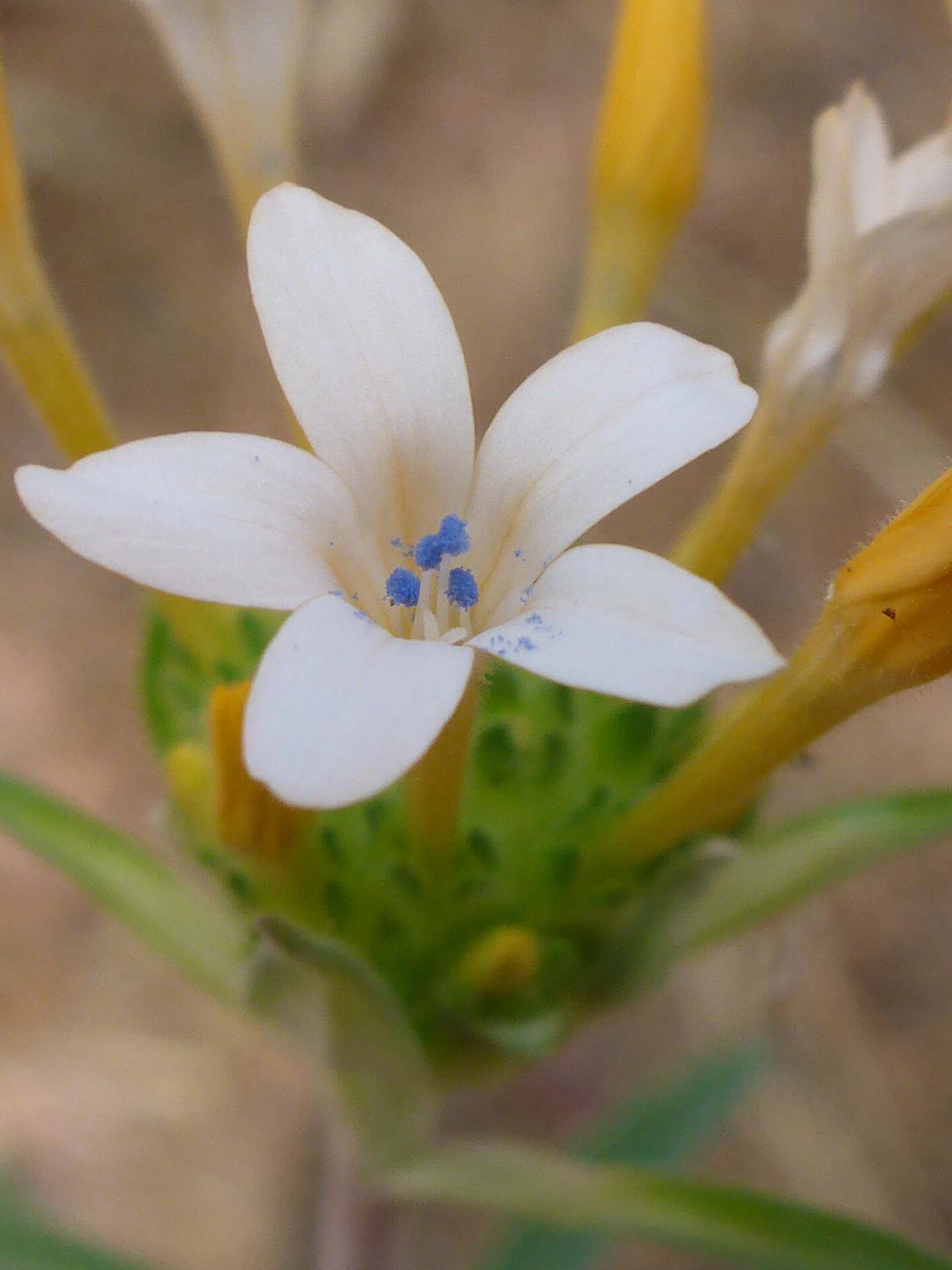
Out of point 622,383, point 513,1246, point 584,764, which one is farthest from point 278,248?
point 513,1246

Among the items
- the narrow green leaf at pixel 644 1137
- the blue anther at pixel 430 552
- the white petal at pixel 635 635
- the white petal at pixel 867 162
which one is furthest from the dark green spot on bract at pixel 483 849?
the narrow green leaf at pixel 644 1137

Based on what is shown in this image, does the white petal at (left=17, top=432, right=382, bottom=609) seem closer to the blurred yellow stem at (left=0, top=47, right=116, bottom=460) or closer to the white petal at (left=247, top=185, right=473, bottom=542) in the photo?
the white petal at (left=247, top=185, right=473, bottom=542)

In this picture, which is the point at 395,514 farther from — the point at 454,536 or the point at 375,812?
the point at 375,812

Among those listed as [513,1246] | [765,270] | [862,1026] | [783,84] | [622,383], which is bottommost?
[513,1246]

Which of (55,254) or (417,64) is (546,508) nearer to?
(55,254)

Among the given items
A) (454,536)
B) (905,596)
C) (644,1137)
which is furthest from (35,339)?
(644,1137)

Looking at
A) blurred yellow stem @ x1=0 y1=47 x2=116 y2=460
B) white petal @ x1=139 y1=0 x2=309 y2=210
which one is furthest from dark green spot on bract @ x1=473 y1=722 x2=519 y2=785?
white petal @ x1=139 y1=0 x2=309 y2=210
